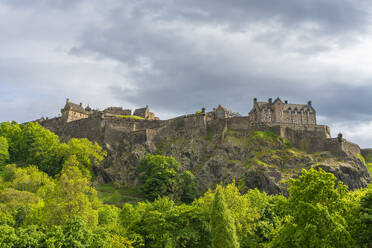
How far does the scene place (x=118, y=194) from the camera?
3317 inches

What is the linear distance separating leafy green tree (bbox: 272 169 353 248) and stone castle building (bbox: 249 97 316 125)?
69.9 meters

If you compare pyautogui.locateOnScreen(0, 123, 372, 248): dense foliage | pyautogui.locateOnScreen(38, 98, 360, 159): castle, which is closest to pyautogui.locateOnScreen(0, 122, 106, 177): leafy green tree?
pyautogui.locateOnScreen(0, 123, 372, 248): dense foliage

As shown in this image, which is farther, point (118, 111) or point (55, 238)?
point (118, 111)

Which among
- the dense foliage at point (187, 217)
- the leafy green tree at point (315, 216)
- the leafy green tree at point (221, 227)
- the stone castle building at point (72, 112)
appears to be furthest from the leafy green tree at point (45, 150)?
the leafy green tree at point (315, 216)

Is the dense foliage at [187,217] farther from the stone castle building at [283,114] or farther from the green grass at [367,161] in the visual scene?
the green grass at [367,161]

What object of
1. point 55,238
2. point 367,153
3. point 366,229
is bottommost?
point 55,238

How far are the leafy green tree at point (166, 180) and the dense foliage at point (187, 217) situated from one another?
346 millimetres

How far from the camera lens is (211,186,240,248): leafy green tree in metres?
45.4

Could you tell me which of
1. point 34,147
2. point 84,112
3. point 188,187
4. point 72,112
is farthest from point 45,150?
point 188,187

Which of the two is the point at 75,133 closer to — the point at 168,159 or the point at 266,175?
the point at 168,159

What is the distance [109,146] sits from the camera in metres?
104

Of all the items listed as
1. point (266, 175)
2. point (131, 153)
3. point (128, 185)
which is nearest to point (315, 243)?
point (266, 175)

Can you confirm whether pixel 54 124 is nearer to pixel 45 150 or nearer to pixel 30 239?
pixel 45 150

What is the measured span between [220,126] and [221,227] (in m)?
57.6
